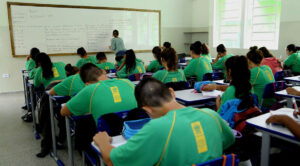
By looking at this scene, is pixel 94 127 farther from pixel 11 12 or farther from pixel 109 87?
pixel 11 12

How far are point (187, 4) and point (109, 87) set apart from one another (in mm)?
8177

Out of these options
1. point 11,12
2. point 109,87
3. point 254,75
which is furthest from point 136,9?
point 109,87

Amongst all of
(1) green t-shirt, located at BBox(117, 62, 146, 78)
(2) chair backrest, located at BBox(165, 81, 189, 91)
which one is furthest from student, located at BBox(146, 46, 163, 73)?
(2) chair backrest, located at BBox(165, 81, 189, 91)

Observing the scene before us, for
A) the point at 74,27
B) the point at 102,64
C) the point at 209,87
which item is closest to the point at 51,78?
the point at 102,64

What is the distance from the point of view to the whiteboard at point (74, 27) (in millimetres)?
6633

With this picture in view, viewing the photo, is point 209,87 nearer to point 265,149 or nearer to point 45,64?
point 265,149

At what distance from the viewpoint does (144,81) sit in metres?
1.27

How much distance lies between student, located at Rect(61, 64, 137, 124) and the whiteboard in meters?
5.50

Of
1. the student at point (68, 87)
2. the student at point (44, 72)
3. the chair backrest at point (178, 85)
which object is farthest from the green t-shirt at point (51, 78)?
the chair backrest at point (178, 85)

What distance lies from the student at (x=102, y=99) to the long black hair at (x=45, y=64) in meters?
1.71

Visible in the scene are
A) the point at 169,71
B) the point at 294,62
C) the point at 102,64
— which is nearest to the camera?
the point at 169,71

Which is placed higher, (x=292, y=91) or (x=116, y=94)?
(x=116, y=94)

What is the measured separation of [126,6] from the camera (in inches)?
318

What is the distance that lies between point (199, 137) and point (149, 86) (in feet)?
1.10
